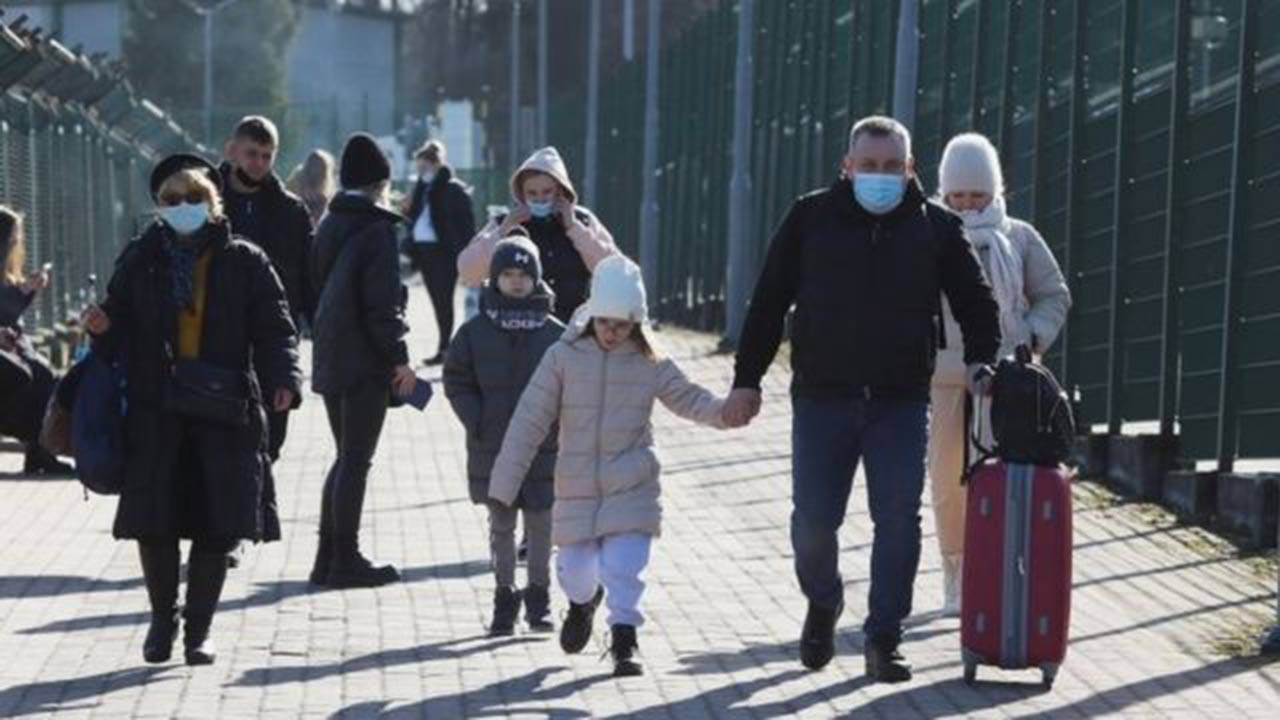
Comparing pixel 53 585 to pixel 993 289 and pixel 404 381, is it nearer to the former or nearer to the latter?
pixel 404 381

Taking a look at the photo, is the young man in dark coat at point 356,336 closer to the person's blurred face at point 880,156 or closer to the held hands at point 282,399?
the held hands at point 282,399

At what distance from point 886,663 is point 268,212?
4.50 metres

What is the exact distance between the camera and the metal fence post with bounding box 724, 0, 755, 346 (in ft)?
108

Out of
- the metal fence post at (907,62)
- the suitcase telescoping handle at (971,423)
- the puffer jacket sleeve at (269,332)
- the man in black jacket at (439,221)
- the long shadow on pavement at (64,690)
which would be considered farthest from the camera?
the man in black jacket at (439,221)

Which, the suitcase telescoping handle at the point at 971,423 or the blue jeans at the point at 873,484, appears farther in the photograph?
the suitcase telescoping handle at the point at 971,423

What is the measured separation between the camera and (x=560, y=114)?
70.4 m

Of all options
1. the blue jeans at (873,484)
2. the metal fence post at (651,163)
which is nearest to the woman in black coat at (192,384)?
the blue jeans at (873,484)

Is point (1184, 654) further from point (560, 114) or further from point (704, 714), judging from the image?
point (560, 114)

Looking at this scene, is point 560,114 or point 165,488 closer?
point 165,488

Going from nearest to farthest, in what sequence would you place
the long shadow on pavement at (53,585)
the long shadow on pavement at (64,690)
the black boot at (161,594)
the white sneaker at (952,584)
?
the long shadow on pavement at (64,690) → the black boot at (161,594) → the white sneaker at (952,584) → the long shadow on pavement at (53,585)

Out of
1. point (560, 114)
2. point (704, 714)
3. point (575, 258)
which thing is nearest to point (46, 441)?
point (704, 714)

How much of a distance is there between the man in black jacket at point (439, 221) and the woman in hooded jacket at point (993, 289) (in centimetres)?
1572

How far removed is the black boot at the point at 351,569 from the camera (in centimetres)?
1439

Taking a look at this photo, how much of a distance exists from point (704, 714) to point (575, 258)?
4.27 metres
